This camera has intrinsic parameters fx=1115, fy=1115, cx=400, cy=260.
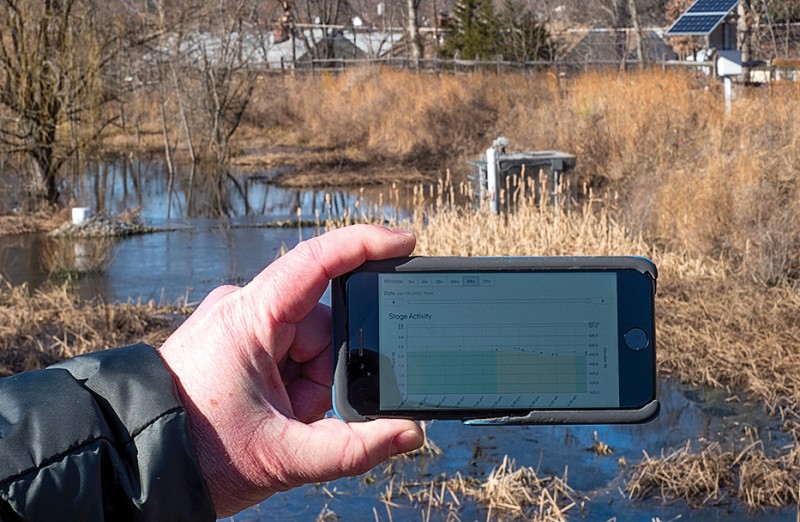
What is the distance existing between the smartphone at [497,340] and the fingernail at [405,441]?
5 cm

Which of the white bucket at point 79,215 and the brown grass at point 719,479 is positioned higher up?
the white bucket at point 79,215

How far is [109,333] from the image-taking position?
7.76 metres

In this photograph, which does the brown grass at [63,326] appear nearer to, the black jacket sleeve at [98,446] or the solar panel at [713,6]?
the black jacket sleeve at [98,446]

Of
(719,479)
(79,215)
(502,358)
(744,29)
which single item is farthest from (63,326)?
(744,29)

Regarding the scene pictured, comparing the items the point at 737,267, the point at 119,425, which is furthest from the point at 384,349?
the point at 737,267

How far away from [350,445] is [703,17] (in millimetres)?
16814

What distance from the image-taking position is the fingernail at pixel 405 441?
129 centimetres

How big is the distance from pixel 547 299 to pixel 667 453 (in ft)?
15.6

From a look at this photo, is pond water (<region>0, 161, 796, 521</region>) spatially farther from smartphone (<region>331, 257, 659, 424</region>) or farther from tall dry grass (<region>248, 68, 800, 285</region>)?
smartphone (<region>331, 257, 659, 424</region>)

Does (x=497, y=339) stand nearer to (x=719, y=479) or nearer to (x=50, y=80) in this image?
(x=719, y=479)

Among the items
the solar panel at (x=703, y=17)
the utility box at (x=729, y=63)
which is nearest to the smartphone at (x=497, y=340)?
the utility box at (x=729, y=63)

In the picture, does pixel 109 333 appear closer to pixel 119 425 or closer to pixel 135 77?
pixel 119 425

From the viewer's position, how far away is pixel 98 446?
111 cm

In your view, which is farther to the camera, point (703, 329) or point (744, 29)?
point (744, 29)
